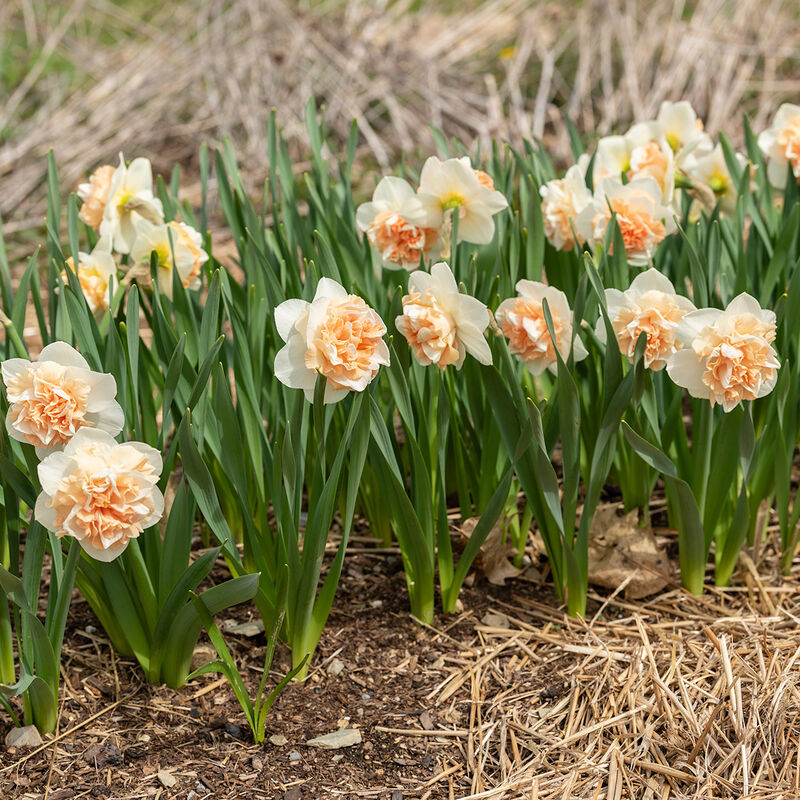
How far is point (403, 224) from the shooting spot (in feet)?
5.49

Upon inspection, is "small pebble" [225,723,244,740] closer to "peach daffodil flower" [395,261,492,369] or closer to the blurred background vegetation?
"peach daffodil flower" [395,261,492,369]

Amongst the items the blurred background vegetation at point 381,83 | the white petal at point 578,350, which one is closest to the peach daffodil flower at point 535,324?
the white petal at point 578,350

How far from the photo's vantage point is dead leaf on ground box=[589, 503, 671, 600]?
1.84m

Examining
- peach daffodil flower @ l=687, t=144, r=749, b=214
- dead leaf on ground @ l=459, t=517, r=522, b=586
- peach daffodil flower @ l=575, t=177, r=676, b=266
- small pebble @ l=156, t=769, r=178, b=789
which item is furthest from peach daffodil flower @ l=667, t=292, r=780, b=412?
small pebble @ l=156, t=769, r=178, b=789

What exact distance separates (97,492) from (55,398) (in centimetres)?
15

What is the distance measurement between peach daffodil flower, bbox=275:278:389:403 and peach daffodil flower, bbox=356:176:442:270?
0.38 metres

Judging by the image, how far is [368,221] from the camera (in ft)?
5.78

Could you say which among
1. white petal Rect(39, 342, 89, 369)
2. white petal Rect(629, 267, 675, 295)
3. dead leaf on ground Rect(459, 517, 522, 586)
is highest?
white petal Rect(39, 342, 89, 369)

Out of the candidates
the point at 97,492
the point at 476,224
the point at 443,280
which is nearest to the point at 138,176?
the point at 476,224

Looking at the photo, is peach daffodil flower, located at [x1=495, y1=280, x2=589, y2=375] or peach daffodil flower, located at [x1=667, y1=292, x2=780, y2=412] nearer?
peach daffodil flower, located at [x1=667, y1=292, x2=780, y2=412]

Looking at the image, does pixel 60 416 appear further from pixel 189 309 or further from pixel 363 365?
pixel 189 309

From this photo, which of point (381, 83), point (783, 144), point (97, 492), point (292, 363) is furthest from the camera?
point (381, 83)

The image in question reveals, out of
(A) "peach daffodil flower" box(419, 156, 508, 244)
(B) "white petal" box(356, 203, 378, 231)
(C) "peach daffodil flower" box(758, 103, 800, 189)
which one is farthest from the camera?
(C) "peach daffodil flower" box(758, 103, 800, 189)

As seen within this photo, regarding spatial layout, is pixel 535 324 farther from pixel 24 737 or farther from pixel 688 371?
pixel 24 737
